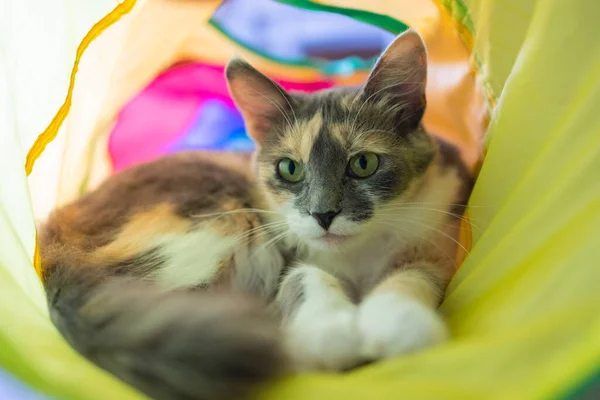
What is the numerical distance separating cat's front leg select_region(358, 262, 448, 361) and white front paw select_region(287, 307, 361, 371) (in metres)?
0.02

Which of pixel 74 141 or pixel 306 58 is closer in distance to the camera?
pixel 74 141

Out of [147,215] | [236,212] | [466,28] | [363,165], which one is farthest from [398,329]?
[466,28]

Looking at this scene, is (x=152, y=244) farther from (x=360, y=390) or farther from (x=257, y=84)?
(x=360, y=390)

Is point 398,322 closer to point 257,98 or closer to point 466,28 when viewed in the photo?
point 257,98

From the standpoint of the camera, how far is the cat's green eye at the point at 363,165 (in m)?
1.31

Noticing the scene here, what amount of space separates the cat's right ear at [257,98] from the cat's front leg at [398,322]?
57 cm

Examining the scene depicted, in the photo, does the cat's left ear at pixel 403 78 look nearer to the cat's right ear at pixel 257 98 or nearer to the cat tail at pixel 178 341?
the cat's right ear at pixel 257 98

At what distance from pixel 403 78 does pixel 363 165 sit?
0.77 ft

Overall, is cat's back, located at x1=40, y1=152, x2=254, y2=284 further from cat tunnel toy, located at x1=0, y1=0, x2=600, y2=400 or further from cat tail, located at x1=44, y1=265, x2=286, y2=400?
cat tail, located at x1=44, y1=265, x2=286, y2=400

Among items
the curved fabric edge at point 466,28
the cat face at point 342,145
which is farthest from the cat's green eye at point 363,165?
the curved fabric edge at point 466,28

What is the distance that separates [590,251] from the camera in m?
0.87

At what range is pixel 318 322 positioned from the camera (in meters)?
1.07

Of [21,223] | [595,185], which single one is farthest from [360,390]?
[21,223]

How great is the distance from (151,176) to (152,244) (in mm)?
241
